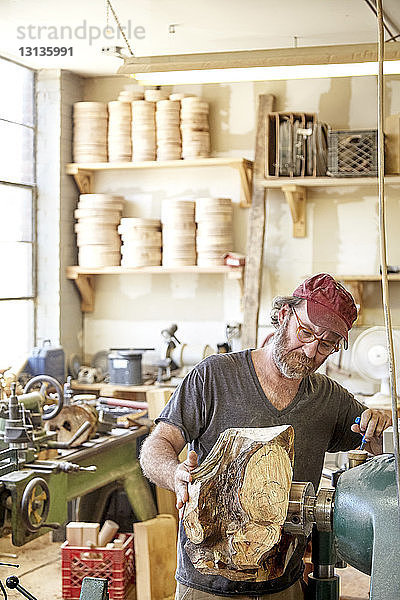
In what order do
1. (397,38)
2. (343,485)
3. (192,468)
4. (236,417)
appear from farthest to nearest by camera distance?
(397,38) < (236,417) < (192,468) < (343,485)

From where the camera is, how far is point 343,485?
1461mm

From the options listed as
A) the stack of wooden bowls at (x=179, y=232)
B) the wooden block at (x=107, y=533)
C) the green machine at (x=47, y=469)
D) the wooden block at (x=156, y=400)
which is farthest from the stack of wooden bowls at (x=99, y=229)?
the wooden block at (x=107, y=533)

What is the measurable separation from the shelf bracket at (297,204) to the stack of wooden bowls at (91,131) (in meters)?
1.41

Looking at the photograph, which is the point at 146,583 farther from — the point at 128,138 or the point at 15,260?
the point at 128,138

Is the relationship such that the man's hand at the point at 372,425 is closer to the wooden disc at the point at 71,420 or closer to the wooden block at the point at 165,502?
the wooden disc at the point at 71,420

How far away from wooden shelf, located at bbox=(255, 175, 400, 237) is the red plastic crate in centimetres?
263

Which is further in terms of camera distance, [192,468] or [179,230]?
[179,230]

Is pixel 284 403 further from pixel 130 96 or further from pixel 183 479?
pixel 130 96

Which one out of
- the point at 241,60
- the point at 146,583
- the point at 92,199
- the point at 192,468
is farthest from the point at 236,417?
the point at 92,199

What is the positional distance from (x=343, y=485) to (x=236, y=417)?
104 centimetres

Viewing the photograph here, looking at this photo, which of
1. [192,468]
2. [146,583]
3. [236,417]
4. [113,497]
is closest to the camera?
[192,468]

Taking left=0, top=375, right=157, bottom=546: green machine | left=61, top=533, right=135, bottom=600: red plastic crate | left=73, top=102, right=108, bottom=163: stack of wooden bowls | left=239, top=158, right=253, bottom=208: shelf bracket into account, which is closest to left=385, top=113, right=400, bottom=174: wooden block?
left=239, top=158, right=253, bottom=208: shelf bracket

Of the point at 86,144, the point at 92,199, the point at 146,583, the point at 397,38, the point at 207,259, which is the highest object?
the point at 397,38

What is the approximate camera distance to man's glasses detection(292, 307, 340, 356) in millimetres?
2441
